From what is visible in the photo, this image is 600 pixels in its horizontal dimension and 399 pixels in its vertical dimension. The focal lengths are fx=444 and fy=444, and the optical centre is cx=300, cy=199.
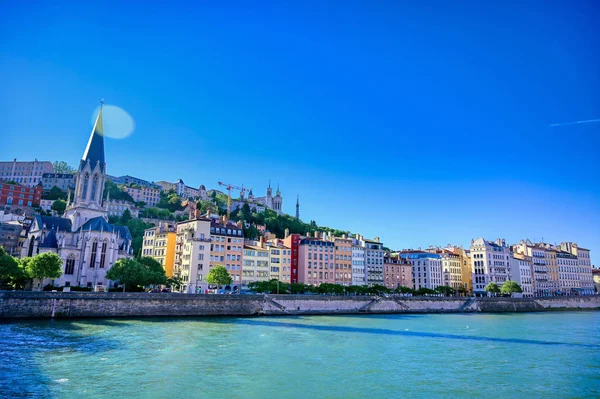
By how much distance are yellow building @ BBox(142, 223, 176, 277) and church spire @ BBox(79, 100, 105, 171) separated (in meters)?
18.1

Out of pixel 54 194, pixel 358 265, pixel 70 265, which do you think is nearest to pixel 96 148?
pixel 70 265

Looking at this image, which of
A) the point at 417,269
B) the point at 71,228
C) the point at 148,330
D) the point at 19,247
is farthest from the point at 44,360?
the point at 417,269

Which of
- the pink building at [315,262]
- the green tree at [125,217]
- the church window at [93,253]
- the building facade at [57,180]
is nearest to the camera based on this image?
the church window at [93,253]

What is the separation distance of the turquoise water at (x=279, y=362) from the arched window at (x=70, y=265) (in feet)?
75.2

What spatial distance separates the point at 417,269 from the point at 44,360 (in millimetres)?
100780

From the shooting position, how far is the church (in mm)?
66688

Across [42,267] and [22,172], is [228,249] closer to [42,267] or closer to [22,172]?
[42,267]

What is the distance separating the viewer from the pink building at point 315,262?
90.8 meters

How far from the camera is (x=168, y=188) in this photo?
192875 millimetres

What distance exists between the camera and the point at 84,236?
2704 inches

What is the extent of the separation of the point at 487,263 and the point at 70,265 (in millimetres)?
95917

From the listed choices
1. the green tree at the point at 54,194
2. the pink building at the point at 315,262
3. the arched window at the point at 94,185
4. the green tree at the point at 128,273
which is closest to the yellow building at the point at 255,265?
the pink building at the point at 315,262

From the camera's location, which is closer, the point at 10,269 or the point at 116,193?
the point at 10,269

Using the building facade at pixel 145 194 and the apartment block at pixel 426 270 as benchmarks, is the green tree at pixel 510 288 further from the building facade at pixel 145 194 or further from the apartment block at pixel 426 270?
the building facade at pixel 145 194
